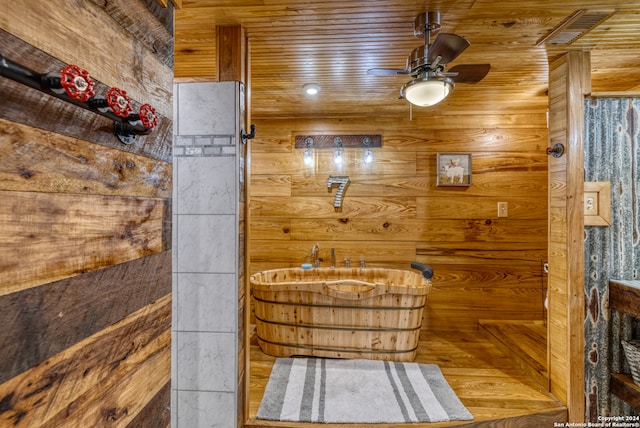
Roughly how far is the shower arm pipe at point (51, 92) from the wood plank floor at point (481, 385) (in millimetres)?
1869

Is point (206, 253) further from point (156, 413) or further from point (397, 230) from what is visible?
point (397, 230)

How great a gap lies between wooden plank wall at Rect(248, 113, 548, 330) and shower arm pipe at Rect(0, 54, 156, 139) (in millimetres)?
2755

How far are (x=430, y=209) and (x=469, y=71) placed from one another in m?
1.90

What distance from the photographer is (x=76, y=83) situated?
670 mm

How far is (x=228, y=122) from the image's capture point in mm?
1843

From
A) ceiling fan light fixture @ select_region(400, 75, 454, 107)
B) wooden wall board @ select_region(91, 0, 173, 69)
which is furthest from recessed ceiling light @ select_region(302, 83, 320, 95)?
wooden wall board @ select_region(91, 0, 173, 69)

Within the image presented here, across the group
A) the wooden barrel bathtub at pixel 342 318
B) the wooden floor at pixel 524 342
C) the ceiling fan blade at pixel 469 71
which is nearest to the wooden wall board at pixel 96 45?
the ceiling fan blade at pixel 469 71

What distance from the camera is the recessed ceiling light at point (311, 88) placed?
2.72 metres

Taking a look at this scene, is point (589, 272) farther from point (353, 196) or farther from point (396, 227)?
point (353, 196)

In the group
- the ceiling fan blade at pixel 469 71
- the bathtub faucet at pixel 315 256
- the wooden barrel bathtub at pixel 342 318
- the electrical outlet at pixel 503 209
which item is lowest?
the wooden barrel bathtub at pixel 342 318

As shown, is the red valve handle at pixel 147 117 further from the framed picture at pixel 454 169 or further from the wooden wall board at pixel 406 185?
the framed picture at pixel 454 169

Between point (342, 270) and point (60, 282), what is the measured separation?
9.46ft

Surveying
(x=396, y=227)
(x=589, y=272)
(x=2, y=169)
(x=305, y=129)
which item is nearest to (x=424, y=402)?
(x=589, y=272)

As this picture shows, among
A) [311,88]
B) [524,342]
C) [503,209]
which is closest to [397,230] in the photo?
[503,209]
